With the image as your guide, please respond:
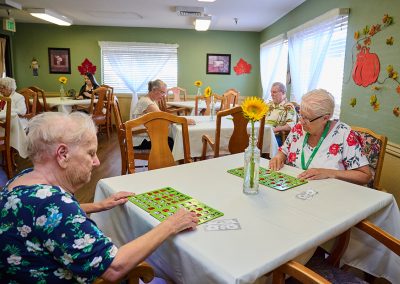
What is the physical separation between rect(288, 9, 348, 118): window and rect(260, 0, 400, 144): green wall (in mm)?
160

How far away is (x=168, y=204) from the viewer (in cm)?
126

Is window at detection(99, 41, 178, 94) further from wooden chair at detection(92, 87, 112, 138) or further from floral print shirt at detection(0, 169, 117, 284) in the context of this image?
floral print shirt at detection(0, 169, 117, 284)

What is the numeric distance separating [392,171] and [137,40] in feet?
19.5

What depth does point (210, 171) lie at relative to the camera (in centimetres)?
171

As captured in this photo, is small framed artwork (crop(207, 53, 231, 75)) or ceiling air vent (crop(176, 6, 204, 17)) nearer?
ceiling air vent (crop(176, 6, 204, 17))

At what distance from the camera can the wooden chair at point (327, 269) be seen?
923mm

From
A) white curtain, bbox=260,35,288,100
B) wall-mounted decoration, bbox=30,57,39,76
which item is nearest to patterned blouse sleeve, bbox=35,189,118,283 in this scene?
white curtain, bbox=260,35,288,100

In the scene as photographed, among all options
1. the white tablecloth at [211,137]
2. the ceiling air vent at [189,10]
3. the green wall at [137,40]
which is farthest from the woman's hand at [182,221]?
the green wall at [137,40]

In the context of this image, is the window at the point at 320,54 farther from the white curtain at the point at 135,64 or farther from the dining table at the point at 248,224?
the white curtain at the point at 135,64

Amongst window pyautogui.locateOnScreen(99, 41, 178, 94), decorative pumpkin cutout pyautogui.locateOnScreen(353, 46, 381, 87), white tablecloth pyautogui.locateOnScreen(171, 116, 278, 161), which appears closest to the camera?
decorative pumpkin cutout pyautogui.locateOnScreen(353, 46, 381, 87)

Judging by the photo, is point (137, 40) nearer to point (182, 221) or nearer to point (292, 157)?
point (292, 157)

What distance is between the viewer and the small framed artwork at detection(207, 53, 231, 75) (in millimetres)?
7402

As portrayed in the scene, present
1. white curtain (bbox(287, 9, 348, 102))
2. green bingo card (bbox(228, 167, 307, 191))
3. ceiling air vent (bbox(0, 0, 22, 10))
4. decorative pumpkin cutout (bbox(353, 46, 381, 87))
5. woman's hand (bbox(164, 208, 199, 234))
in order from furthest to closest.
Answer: ceiling air vent (bbox(0, 0, 22, 10)) → white curtain (bbox(287, 9, 348, 102)) → decorative pumpkin cutout (bbox(353, 46, 381, 87)) → green bingo card (bbox(228, 167, 307, 191)) → woman's hand (bbox(164, 208, 199, 234))

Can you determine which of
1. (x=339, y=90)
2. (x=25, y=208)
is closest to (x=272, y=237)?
(x=25, y=208)
